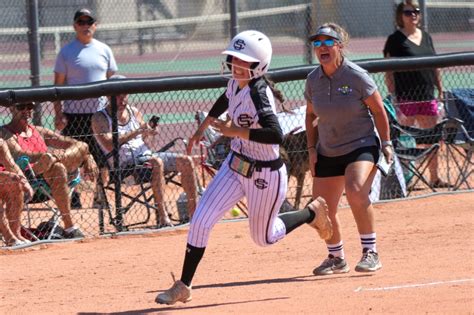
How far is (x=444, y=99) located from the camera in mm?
12164

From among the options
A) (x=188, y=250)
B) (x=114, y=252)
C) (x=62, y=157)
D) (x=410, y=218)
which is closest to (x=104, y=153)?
(x=62, y=157)

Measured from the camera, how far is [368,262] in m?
7.88

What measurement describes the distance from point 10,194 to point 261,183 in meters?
3.35

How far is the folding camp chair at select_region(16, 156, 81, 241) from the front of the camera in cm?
988

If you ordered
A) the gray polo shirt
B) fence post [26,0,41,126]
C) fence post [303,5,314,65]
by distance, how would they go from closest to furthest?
the gray polo shirt, fence post [26,0,41,126], fence post [303,5,314,65]

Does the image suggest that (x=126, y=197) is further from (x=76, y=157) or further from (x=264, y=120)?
(x=264, y=120)

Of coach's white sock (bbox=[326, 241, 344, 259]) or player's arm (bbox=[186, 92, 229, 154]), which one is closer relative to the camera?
player's arm (bbox=[186, 92, 229, 154])

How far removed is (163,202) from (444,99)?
3523 millimetres

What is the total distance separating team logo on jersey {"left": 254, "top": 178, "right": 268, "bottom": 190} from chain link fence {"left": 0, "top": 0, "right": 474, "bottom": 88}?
5.49 meters

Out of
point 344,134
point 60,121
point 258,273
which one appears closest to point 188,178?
point 60,121

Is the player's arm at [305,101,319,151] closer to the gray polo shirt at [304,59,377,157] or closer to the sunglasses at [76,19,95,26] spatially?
the gray polo shirt at [304,59,377,157]

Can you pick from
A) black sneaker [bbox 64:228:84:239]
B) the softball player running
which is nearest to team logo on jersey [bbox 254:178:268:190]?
the softball player running

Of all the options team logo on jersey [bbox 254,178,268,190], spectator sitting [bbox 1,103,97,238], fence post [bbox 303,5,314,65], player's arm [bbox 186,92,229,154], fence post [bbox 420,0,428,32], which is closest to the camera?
team logo on jersey [bbox 254,178,268,190]

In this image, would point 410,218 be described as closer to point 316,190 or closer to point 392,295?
point 316,190
